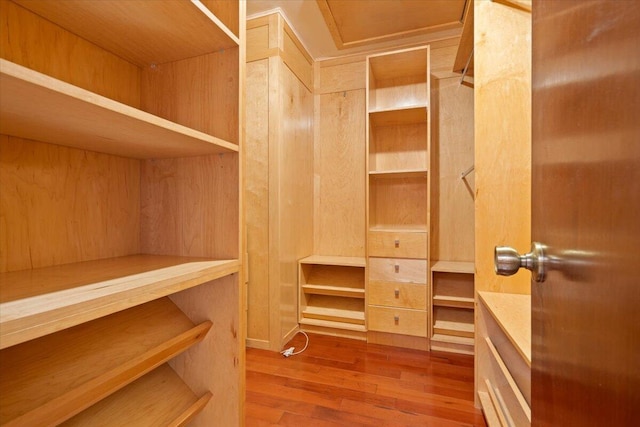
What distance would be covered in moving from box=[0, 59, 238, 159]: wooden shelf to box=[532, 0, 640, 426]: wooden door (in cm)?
76

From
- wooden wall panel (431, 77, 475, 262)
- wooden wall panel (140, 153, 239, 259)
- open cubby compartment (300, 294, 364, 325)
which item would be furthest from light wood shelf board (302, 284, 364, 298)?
wooden wall panel (140, 153, 239, 259)

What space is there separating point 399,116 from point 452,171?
2.10 ft

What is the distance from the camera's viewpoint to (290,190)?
7.46 ft

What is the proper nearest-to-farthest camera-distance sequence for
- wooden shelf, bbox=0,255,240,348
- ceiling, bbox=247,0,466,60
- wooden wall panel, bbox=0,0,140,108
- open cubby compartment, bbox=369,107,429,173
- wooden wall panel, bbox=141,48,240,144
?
1. wooden shelf, bbox=0,255,240,348
2. wooden wall panel, bbox=0,0,140,108
3. wooden wall panel, bbox=141,48,240,144
4. ceiling, bbox=247,0,466,60
5. open cubby compartment, bbox=369,107,429,173

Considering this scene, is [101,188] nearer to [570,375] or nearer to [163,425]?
[163,425]

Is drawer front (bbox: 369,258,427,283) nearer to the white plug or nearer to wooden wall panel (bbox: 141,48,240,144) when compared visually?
the white plug

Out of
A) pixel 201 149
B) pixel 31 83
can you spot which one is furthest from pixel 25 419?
pixel 201 149

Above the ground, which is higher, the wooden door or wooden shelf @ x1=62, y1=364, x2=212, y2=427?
the wooden door

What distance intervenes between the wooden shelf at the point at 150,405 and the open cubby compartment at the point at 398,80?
82.3 inches

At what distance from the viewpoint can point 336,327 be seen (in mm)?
2340

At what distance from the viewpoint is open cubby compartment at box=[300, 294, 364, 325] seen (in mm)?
2379

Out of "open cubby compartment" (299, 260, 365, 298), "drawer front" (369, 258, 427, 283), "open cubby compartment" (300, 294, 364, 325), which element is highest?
"drawer front" (369, 258, 427, 283)

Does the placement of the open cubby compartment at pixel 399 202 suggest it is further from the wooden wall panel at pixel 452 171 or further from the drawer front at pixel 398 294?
the drawer front at pixel 398 294

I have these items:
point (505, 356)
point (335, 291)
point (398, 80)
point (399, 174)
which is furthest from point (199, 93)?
point (398, 80)
